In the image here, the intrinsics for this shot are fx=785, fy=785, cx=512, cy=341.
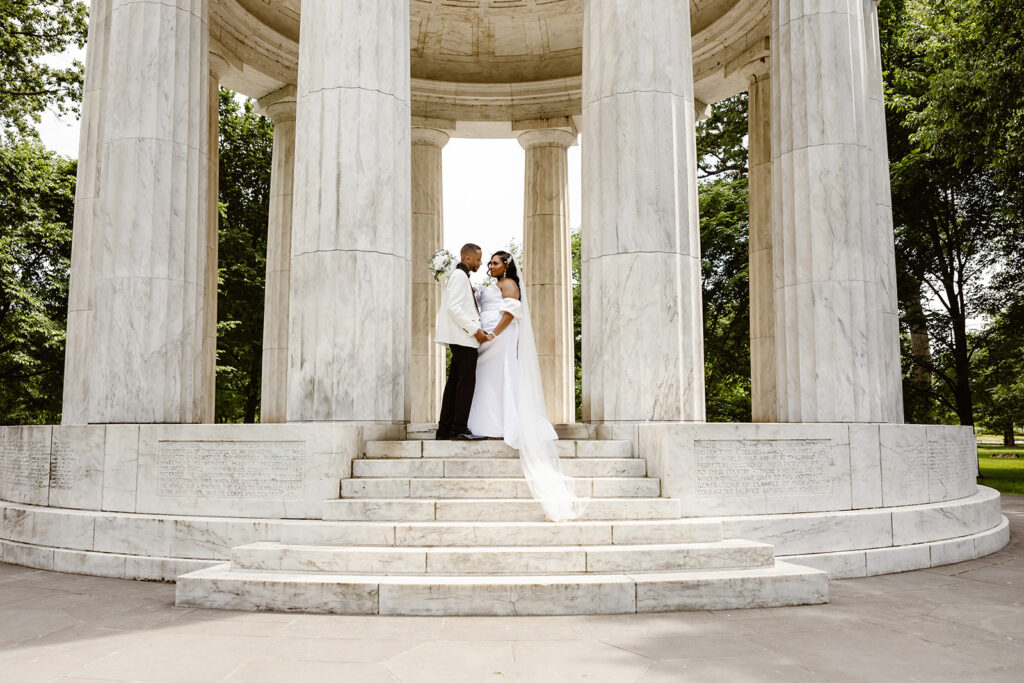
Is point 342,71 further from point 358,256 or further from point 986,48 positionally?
point 986,48

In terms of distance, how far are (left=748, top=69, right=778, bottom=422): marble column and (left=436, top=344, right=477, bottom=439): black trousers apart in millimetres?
14335

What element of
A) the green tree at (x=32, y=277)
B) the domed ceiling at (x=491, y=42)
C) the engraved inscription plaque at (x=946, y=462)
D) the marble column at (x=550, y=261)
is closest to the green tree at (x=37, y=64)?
the green tree at (x=32, y=277)

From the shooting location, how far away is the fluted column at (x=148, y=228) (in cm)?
1948

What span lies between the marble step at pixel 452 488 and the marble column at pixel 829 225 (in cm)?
830

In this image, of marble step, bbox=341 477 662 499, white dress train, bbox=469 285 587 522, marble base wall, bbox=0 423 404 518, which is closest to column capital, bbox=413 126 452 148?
white dress train, bbox=469 285 587 522

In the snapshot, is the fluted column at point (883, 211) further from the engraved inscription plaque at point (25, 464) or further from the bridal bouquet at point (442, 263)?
the engraved inscription plaque at point (25, 464)

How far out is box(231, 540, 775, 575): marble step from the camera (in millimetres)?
12680

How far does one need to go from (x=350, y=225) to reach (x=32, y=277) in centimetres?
4442

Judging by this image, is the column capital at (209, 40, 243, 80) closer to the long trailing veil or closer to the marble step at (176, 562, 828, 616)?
the long trailing veil

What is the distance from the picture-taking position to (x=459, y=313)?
18078mm

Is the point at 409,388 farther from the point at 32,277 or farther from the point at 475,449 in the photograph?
the point at 32,277

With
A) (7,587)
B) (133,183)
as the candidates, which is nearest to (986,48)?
(133,183)

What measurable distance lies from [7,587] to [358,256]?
9125 mm

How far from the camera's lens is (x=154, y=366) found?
19.6 metres
